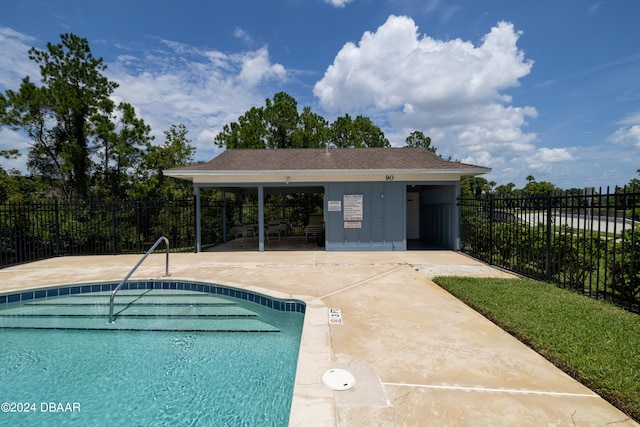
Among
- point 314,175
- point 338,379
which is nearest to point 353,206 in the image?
point 314,175

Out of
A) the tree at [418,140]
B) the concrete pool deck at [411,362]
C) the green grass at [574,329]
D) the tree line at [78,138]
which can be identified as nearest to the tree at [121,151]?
the tree line at [78,138]

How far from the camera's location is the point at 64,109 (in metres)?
15.2

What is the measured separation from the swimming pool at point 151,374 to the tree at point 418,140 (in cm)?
3333

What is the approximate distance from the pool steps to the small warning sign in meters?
1.03

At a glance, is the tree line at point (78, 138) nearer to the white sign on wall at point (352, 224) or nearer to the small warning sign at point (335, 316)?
the white sign on wall at point (352, 224)

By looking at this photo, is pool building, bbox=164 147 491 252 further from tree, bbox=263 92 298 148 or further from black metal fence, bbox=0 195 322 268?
tree, bbox=263 92 298 148

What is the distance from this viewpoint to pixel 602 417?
2.35m

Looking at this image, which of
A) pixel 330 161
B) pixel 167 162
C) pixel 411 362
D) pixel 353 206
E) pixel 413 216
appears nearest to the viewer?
pixel 411 362

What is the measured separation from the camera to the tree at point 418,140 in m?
34.9

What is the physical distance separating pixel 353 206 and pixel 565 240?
20.4 ft

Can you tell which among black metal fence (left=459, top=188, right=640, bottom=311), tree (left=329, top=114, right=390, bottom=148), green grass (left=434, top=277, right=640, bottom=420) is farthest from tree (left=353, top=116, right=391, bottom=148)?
green grass (left=434, top=277, right=640, bottom=420)

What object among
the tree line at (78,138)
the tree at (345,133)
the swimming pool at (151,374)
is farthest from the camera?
the tree at (345,133)

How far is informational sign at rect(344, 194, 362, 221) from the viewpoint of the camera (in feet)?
36.1

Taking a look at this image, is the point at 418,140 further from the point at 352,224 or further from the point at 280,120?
the point at 352,224
